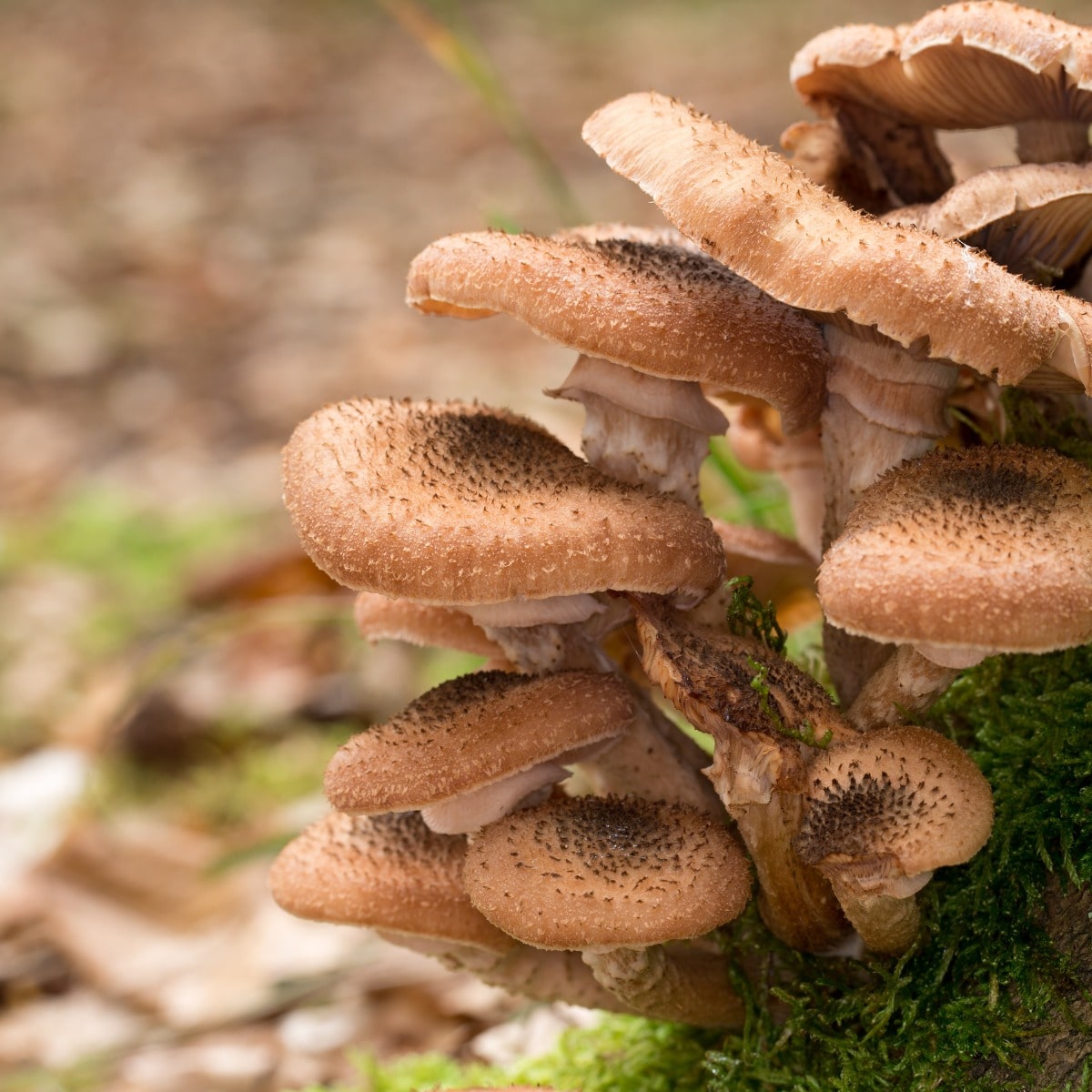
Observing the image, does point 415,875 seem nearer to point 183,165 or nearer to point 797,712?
point 797,712

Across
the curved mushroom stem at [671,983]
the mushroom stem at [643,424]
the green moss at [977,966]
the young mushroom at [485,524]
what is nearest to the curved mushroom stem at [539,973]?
the curved mushroom stem at [671,983]

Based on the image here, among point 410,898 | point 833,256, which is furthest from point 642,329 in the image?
point 410,898

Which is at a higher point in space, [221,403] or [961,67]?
[961,67]

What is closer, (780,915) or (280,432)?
(780,915)

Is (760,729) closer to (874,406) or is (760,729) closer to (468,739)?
(468,739)

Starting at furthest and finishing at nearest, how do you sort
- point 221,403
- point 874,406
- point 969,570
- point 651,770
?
point 221,403 → point 651,770 → point 874,406 → point 969,570

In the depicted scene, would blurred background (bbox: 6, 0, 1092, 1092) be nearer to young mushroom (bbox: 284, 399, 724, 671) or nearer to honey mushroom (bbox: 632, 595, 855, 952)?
young mushroom (bbox: 284, 399, 724, 671)

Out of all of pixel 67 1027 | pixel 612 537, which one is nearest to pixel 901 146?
pixel 612 537

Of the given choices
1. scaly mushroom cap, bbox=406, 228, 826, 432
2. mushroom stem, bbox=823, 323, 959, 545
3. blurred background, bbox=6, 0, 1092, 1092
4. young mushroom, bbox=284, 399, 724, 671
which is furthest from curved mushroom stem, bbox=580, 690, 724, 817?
blurred background, bbox=6, 0, 1092, 1092

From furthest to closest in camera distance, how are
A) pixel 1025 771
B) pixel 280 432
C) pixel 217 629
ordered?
1. pixel 280 432
2. pixel 217 629
3. pixel 1025 771
